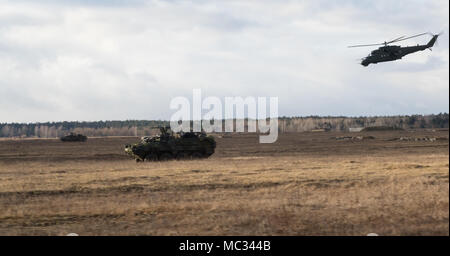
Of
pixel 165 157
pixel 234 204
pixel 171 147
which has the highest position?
pixel 171 147

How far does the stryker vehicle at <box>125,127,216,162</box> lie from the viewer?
3425 centimetres

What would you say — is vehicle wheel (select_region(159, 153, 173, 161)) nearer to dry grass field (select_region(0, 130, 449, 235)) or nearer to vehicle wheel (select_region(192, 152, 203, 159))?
vehicle wheel (select_region(192, 152, 203, 159))

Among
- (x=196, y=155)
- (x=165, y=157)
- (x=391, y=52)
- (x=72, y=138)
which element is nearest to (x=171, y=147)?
(x=165, y=157)

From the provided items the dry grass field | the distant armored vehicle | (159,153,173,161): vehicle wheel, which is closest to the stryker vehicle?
(159,153,173,161): vehicle wheel

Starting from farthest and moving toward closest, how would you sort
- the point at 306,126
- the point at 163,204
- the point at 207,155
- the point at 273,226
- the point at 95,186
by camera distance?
the point at 306,126
the point at 207,155
the point at 95,186
the point at 163,204
the point at 273,226

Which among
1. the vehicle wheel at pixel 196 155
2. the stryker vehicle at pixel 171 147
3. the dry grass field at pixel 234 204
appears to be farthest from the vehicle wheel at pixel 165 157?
the dry grass field at pixel 234 204

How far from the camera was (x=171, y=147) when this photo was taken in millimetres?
34625

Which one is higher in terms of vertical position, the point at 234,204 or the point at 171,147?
the point at 171,147

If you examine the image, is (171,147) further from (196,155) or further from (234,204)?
(234,204)

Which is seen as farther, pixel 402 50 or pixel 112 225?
pixel 402 50
